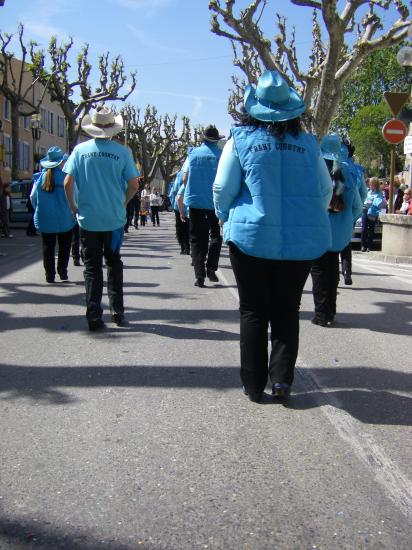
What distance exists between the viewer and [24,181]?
27.1 meters

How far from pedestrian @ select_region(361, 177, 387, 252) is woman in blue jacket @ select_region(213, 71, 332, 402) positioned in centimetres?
1281

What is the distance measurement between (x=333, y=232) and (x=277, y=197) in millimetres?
3163

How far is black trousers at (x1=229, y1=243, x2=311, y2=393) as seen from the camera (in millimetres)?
4297

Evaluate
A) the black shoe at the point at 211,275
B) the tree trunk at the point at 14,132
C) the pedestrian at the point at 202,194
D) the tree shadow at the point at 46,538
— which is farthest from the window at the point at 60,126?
the tree shadow at the point at 46,538

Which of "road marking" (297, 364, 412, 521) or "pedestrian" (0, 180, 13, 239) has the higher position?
"pedestrian" (0, 180, 13, 239)

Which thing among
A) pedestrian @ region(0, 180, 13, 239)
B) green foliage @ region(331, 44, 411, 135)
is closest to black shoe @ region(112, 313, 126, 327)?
pedestrian @ region(0, 180, 13, 239)

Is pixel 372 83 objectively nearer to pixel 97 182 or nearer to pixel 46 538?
pixel 97 182

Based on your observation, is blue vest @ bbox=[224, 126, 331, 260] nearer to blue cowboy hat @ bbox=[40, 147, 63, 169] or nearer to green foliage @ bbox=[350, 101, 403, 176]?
blue cowboy hat @ bbox=[40, 147, 63, 169]

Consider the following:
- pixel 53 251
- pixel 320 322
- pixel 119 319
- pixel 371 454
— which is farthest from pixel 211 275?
pixel 371 454

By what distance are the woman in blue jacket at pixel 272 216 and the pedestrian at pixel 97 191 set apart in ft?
7.21

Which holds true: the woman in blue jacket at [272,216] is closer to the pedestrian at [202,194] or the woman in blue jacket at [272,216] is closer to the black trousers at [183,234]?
the pedestrian at [202,194]

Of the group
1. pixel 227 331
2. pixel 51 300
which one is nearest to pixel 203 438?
pixel 227 331

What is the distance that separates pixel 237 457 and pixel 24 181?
25123 mm

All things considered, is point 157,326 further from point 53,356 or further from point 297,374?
point 297,374
